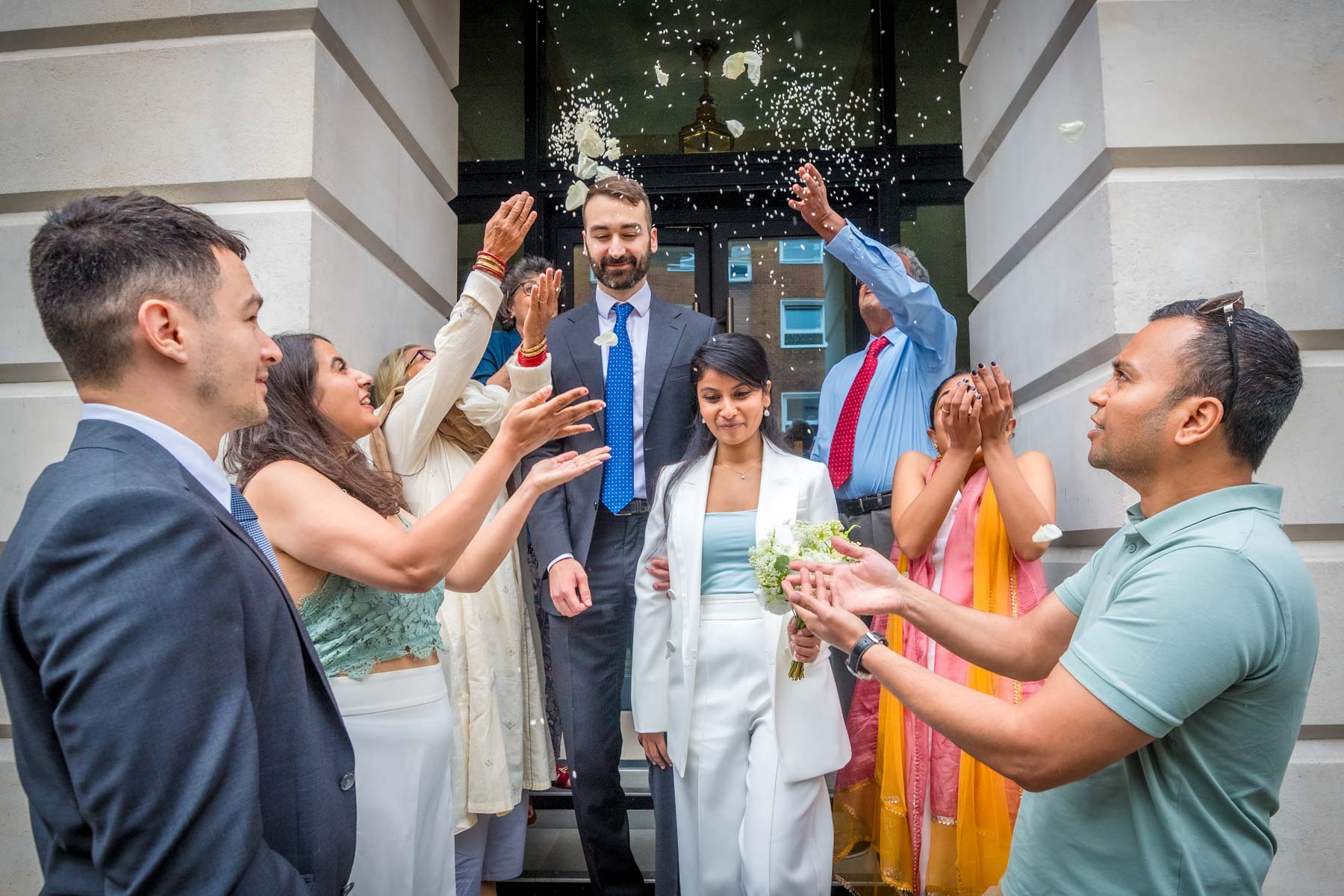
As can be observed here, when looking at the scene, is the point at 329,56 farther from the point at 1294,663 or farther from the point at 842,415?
the point at 1294,663

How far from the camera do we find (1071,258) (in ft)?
12.9

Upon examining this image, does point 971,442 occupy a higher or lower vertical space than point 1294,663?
higher

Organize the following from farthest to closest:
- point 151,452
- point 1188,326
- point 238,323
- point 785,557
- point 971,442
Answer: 1. point 971,442
2. point 785,557
3. point 1188,326
4. point 238,323
5. point 151,452

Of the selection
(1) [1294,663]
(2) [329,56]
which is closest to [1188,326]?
(1) [1294,663]

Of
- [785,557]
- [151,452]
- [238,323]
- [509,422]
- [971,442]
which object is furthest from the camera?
[971,442]

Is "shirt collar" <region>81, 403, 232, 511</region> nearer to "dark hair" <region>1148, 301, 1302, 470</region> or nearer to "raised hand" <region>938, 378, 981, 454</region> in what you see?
"dark hair" <region>1148, 301, 1302, 470</region>

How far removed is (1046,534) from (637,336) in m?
1.88

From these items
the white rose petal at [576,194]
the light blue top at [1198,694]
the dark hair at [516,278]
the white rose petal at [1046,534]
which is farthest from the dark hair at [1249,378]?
the dark hair at [516,278]

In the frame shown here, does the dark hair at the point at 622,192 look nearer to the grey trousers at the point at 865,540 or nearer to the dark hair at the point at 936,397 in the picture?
the dark hair at the point at 936,397

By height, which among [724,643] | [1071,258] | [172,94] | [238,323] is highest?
[172,94]

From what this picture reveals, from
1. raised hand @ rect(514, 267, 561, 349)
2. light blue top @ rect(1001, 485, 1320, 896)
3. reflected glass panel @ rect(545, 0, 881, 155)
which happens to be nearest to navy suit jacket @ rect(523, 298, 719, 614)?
raised hand @ rect(514, 267, 561, 349)

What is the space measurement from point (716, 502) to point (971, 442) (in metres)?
0.98

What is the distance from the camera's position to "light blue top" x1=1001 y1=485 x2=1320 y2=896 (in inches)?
→ 67.1

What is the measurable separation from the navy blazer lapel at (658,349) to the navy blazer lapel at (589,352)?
0.20 m
